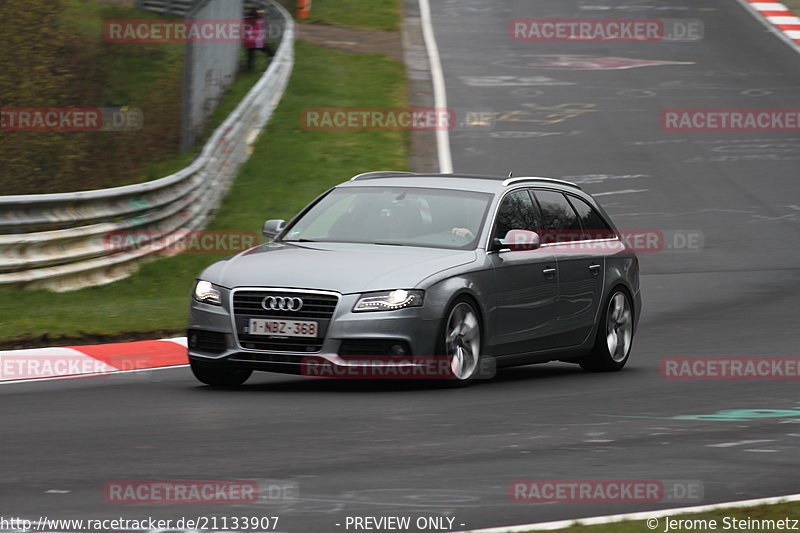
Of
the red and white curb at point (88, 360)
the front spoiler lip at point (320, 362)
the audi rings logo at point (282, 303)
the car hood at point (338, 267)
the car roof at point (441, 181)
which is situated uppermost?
the car roof at point (441, 181)

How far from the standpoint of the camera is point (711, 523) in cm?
585

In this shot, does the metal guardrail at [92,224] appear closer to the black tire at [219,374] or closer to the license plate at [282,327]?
the black tire at [219,374]

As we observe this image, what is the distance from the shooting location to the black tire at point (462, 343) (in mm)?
10023

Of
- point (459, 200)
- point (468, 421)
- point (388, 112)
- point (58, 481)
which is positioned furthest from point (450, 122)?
point (58, 481)

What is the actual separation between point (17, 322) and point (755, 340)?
6.91 m

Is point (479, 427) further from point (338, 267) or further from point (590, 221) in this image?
point (590, 221)

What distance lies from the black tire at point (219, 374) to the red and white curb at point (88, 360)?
4.13ft

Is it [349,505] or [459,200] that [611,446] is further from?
[459,200]

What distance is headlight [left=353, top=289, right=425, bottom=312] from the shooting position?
32.1 ft

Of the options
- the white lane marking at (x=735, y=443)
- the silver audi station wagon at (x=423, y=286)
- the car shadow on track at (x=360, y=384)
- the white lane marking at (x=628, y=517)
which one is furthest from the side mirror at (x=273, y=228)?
the white lane marking at (x=628, y=517)

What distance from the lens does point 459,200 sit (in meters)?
11.2

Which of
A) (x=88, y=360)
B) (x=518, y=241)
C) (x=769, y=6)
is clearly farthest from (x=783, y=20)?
(x=88, y=360)

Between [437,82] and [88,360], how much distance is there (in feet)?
63.8

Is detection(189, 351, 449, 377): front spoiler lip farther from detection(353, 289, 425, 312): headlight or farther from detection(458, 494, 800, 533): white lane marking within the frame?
detection(458, 494, 800, 533): white lane marking
